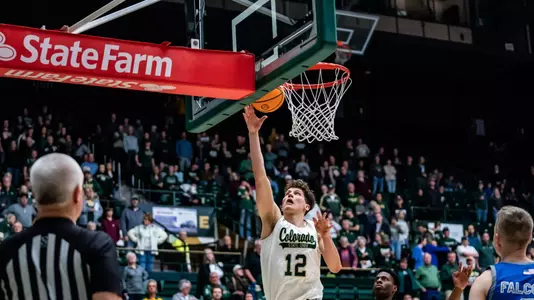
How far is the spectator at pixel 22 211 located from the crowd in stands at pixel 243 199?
22 mm

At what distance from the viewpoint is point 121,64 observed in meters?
6.95

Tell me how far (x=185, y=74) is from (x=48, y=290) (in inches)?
153

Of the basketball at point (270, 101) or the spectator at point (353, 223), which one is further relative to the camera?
the spectator at point (353, 223)

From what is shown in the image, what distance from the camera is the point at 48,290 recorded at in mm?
3420

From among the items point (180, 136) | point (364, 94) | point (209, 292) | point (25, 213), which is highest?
point (364, 94)

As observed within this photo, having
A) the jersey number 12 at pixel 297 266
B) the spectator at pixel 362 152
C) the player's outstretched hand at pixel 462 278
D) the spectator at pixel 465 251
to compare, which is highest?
the spectator at pixel 362 152

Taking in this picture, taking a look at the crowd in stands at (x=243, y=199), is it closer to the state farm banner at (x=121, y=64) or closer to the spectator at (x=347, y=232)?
the spectator at (x=347, y=232)

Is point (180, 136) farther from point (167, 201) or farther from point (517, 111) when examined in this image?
point (517, 111)

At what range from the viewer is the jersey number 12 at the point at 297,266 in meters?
6.71

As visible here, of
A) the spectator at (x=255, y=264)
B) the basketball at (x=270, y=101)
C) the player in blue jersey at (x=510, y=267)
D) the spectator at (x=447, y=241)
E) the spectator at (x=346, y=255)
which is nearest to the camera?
the player in blue jersey at (x=510, y=267)

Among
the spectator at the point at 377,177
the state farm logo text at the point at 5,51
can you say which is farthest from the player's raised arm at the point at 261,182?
the spectator at the point at 377,177

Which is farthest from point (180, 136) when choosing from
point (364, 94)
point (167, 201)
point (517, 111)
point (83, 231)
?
point (83, 231)

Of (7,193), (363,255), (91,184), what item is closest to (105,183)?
(91,184)

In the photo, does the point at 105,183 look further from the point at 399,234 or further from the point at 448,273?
the point at 448,273
